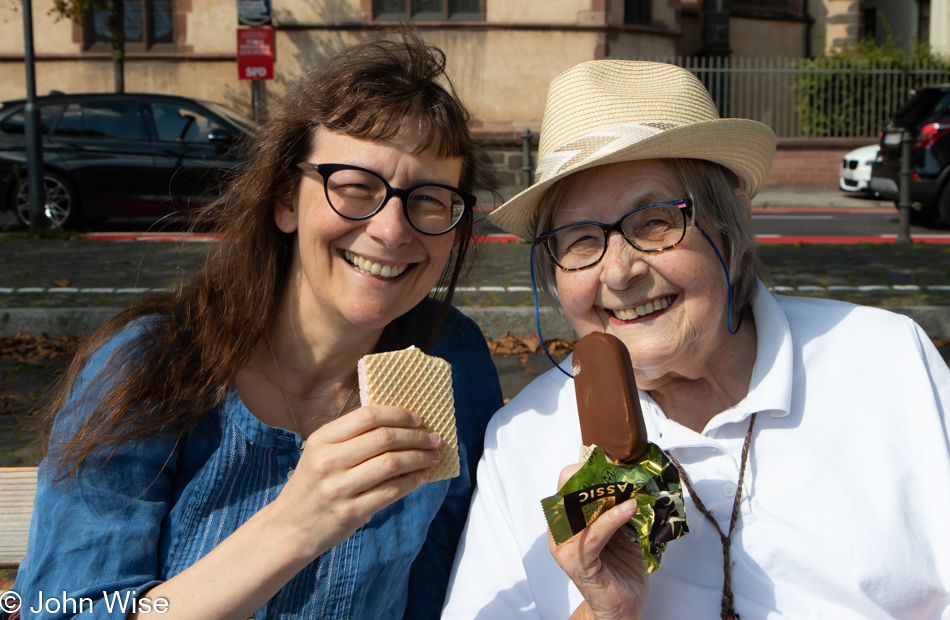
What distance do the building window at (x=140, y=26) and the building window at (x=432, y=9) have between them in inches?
201

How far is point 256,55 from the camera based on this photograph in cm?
1648

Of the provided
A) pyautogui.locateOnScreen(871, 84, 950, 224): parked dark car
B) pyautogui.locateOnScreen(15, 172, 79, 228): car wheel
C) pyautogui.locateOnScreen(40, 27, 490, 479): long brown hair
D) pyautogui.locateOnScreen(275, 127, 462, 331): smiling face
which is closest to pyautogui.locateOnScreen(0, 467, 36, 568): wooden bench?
pyautogui.locateOnScreen(40, 27, 490, 479): long brown hair

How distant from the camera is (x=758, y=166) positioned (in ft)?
7.95

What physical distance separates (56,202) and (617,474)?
38.9 feet

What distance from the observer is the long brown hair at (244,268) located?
211 cm

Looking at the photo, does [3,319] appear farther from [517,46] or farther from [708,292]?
[517,46]

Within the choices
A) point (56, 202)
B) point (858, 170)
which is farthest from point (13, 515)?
point (858, 170)

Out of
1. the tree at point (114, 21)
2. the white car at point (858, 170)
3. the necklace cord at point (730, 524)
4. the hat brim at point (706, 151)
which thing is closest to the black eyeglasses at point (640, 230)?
the hat brim at point (706, 151)

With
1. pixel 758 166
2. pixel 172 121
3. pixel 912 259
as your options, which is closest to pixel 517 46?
pixel 172 121

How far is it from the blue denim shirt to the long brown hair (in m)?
0.06

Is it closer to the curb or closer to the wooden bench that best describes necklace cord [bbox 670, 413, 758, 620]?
the wooden bench

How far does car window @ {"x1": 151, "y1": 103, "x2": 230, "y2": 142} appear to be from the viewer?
39.0 feet

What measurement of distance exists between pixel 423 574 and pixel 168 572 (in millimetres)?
718

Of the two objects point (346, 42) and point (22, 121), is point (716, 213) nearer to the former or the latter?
point (22, 121)
